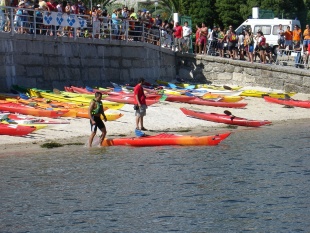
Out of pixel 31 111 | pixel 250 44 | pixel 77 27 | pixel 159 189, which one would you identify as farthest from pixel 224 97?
pixel 159 189

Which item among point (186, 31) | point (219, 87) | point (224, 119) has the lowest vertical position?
point (219, 87)

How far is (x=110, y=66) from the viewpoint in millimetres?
36156

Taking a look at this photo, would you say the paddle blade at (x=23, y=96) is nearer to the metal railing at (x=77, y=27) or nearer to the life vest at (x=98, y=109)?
the metal railing at (x=77, y=27)

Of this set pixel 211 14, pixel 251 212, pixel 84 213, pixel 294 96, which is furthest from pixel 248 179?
pixel 211 14

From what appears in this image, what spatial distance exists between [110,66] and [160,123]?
765 cm

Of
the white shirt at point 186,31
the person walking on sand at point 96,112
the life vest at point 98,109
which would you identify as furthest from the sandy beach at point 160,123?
the white shirt at point 186,31

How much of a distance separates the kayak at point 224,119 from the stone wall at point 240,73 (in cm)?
855

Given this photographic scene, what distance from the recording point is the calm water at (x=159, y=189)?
57.1 ft

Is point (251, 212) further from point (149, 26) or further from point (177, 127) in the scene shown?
point (149, 26)

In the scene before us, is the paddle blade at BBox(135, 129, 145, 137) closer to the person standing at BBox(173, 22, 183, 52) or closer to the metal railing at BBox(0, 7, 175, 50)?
the metal railing at BBox(0, 7, 175, 50)

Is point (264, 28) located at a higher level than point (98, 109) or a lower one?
higher

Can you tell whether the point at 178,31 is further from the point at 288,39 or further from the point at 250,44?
the point at 288,39

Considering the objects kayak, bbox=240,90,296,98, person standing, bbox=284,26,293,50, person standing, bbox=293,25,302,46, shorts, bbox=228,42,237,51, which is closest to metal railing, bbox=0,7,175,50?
shorts, bbox=228,42,237,51

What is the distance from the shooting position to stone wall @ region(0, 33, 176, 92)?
30812 millimetres
